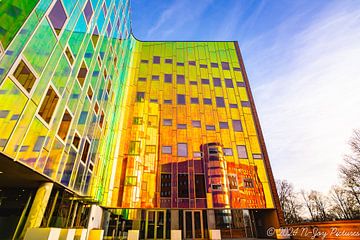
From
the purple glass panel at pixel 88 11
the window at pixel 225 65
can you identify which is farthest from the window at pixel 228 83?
the purple glass panel at pixel 88 11

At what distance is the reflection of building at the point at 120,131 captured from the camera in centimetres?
743

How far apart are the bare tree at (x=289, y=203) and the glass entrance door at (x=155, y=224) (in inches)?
1443

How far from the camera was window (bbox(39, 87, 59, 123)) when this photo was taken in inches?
328

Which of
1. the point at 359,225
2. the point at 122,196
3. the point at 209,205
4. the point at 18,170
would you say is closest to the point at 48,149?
the point at 18,170

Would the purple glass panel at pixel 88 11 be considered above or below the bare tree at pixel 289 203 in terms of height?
above

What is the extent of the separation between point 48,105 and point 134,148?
461 inches

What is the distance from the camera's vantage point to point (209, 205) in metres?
17.6

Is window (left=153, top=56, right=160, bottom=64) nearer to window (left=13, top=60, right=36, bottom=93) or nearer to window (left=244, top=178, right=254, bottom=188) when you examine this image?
window (left=244, top=178, right=254, bottom=188)

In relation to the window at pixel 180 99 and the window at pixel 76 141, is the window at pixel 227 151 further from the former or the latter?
the window at pixel 76 141

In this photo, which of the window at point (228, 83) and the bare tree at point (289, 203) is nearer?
the window at point (228, 83)

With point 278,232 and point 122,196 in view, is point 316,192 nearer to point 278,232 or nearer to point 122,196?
point 278,232

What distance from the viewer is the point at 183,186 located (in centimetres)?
1848

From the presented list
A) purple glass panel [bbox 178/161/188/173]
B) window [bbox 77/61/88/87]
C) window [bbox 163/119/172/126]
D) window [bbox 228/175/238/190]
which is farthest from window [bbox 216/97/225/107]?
window [bbox 77/61/88/87]

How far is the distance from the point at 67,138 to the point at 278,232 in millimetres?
18280
